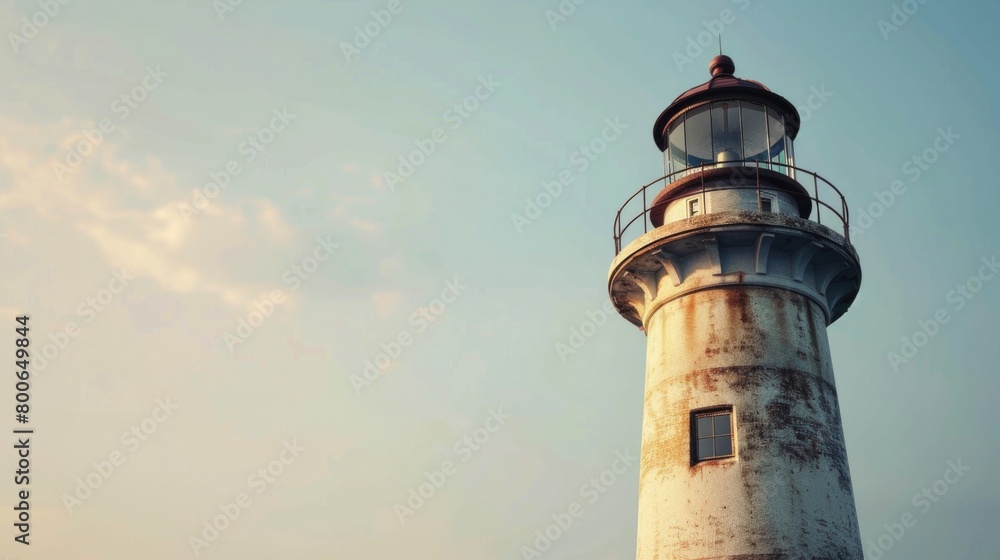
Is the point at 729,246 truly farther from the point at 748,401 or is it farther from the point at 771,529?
the point at 771,529

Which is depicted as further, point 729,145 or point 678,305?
point 729,145

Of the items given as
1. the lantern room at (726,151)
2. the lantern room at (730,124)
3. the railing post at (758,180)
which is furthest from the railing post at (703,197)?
the railing post at (758,180)

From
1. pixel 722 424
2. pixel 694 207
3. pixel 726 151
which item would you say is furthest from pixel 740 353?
pixel 726 151

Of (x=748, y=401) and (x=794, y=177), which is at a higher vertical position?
(x=794, y=177)

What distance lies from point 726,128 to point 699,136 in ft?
1.89

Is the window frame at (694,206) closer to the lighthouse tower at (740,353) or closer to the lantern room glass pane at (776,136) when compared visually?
the lighthouse tower at (740,353)

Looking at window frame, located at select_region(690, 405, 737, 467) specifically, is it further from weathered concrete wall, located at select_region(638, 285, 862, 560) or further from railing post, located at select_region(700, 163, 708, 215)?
railing post, located at select_region(700, 163, 708, 215)

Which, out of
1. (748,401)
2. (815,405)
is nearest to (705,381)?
(748,401)

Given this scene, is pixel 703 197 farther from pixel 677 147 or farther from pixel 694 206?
pixel 677 147

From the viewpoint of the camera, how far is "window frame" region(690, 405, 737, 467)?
15.7 meters

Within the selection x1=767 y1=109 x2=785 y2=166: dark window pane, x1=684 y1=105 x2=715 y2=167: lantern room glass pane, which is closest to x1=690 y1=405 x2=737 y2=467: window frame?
x1=684 y1=105 x2=715 y2=167: lantern room glass pane

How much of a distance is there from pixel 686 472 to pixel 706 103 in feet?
25.1

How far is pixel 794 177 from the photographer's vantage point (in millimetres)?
18703

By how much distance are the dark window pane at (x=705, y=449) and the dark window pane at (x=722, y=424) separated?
203 millimetres
